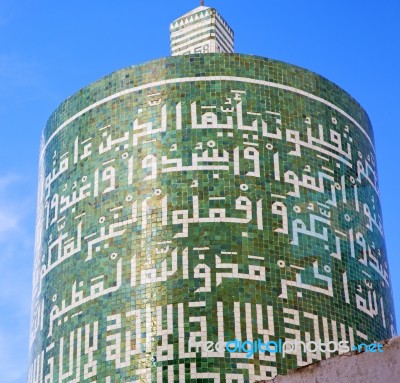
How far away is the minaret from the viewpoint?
20.6 metres

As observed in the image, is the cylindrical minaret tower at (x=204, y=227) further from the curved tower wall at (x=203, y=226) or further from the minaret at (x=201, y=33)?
the minaret at (x=201, y=33)

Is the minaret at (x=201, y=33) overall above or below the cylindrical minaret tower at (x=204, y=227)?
above

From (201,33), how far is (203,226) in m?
5.58

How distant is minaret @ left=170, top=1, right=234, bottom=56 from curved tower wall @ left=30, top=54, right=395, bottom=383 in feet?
9.47

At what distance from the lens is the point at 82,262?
16812 mm

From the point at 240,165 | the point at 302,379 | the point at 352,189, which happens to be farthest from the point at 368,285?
the point at 302,379

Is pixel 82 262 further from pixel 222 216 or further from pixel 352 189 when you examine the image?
pixel 352 189

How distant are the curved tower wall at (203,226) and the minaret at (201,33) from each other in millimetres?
2886

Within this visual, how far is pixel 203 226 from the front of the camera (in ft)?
53.3

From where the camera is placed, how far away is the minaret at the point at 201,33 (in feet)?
67.5

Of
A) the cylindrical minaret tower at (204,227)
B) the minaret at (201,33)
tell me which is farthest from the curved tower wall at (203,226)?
the minaret at (201,33)

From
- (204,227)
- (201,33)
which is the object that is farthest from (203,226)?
(201,33)

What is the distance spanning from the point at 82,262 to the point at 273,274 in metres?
2.86

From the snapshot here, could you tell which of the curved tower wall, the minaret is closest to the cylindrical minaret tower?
the curved tower wall
